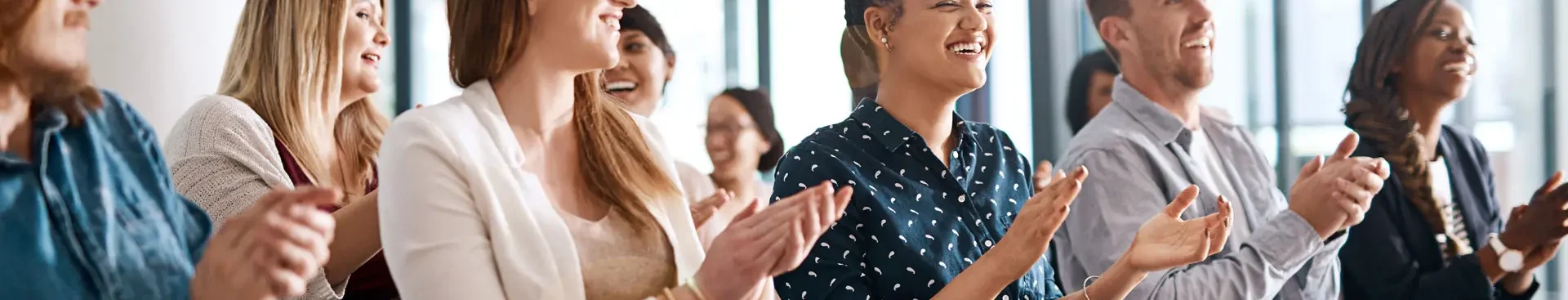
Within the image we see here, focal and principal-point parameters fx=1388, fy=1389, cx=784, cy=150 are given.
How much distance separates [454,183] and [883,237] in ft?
1.88

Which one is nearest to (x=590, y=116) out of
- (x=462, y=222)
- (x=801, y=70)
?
(x=462, y=222)

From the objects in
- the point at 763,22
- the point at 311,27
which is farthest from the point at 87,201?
the point at 763,22

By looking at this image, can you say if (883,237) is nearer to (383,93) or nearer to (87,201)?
(87,201)

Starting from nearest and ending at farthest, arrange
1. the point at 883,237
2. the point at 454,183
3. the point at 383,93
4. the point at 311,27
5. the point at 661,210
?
the point at 454,183 < the point at 661,210 < the point at 883,237 < the point at 311,27 < the point at 383,93

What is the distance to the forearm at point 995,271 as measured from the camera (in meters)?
1.55

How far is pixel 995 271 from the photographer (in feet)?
5.13

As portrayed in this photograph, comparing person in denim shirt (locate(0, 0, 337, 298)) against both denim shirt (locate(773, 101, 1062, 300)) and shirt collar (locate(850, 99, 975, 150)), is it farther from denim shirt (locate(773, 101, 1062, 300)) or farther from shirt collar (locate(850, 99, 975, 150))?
shirt collar (locate(850, 99, 975, 150))

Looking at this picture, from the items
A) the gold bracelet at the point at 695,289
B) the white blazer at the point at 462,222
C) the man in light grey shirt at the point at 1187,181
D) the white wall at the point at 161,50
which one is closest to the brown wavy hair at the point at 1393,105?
the man in light grey shirt at the point at 1187,181

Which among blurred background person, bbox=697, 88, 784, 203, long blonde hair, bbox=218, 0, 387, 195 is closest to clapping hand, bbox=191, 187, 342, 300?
long blonde hair, bbox=218, 0, 387, 195

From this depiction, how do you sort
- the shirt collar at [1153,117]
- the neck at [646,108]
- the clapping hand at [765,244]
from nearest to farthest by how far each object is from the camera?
the clapping hand at [765,244]
the shirt collar at [1153,117]
the neck at [646,108]

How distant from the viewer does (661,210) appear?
1.50 metres

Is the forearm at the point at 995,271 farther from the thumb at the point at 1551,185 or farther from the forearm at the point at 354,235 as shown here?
the thumb at the point at 1551,185

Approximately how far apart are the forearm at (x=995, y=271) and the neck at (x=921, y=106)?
0.25 meters

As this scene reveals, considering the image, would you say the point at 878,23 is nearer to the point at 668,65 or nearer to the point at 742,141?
the point at 668,65
